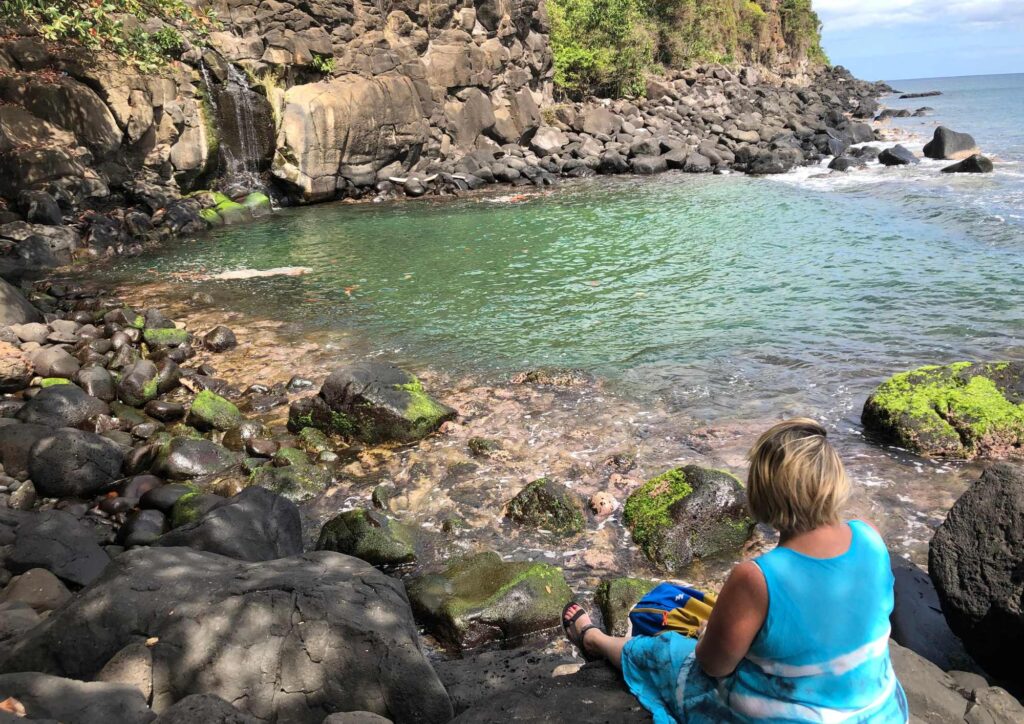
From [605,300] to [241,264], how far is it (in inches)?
371

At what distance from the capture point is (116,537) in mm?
6234

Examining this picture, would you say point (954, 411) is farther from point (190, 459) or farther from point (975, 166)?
point (975, 166)

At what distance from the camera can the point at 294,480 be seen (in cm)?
731

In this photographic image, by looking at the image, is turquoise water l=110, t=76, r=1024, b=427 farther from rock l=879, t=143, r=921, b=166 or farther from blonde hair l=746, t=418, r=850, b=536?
blonde hair l=746, t=418, r=850, b=536

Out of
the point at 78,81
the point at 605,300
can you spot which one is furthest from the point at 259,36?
the point at 605,300

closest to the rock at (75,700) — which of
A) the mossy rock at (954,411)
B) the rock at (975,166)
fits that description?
the mossy rock at (954,411)

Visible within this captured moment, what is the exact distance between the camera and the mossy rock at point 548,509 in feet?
21.1

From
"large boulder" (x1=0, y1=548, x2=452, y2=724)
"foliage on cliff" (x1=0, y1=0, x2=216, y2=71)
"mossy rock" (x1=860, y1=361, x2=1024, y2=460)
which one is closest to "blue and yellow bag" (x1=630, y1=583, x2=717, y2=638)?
"large boulder" (x1=0, y1=548, x2=452, y2=724)

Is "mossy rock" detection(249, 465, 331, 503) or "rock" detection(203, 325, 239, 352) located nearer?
"mossy rock" detection(249, 465, 331, 503)

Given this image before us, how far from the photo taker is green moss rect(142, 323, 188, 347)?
11.1 metres

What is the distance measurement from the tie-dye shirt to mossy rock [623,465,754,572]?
126 inches

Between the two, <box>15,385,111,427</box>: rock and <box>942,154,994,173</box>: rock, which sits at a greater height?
<box>942,154,994,173</box>: rock

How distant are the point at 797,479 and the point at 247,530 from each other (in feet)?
14.4

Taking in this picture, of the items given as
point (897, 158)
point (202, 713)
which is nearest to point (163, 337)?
point (202, 713)
